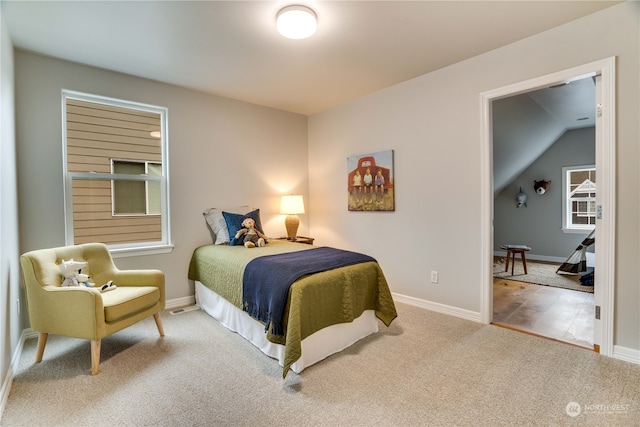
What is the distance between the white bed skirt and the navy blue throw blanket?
0.20 metres

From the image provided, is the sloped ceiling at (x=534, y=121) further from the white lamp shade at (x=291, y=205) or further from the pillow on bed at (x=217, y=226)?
the pillow on bed at (x=217, y=226)

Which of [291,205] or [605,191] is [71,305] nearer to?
[291,205]

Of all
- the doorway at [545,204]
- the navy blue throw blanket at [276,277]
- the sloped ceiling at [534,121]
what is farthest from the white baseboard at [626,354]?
the sloped ceiling at [534,121]

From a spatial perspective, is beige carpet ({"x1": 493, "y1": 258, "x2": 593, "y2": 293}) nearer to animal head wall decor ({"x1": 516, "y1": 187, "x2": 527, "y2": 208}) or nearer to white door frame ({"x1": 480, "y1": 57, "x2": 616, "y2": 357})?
animal head wall decor ({"x1": 516, "y1": 187, "x2": 527, "y2": 208})

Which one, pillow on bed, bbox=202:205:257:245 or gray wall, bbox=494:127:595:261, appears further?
gray wall, bbox=494:127:595:261

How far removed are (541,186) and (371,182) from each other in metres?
4.37

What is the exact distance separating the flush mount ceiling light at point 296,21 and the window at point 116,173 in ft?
6.37

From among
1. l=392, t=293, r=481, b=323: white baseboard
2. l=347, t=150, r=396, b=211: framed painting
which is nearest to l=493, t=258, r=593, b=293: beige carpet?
l=392, t=293, r=481, b=323: white baseboard

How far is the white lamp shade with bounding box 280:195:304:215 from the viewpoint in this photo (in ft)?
13.4

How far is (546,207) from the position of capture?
19.5ft

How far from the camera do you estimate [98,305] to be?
202 centimetres

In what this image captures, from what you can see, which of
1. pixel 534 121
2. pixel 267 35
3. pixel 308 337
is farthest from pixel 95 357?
pixel 534 121

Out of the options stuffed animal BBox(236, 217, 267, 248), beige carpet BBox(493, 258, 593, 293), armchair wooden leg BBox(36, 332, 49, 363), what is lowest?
beige carpet BBox(493, 258, 593, 293)

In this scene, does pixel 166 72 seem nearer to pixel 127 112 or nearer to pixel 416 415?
pixel 127 112
